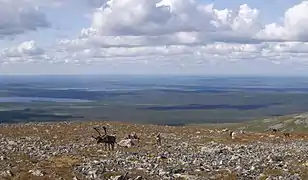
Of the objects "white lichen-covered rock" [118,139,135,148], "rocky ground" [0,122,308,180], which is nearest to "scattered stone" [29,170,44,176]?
"rocky ground" [0,122,308,180]

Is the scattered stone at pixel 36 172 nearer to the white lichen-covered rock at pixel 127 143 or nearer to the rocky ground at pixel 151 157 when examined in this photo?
the rocky ground at pixel 151 157

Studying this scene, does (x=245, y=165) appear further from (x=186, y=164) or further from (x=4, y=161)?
(x=4, y=161)

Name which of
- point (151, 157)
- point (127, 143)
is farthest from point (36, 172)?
point (127, 143)

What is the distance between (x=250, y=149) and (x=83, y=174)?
49.7 feet

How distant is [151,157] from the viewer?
106ft

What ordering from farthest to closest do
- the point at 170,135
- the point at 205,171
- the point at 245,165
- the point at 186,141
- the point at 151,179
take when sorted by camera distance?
the point at 170,135 < the point at 186,141 < the point at 245,165 < the point at 205,171 < the point at 151,179

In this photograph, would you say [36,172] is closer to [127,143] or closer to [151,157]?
[151,157]

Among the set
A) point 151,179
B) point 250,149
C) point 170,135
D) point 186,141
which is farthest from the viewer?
point 170,135

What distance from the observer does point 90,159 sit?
31312 millimetres

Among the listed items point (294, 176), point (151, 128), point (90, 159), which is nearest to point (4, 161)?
point (90, 159)

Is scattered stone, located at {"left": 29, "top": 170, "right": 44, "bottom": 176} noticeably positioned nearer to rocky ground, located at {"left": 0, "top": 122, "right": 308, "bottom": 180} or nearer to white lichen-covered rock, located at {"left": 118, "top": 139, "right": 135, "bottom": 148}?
rocky ground, located at {"left": 0, "top": 122, "right": 308, "bottom": 180}

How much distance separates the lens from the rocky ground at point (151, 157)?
26.9 metres

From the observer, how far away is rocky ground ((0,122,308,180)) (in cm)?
2689

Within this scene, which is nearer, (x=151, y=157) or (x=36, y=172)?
Result: (x=36, y=172)
